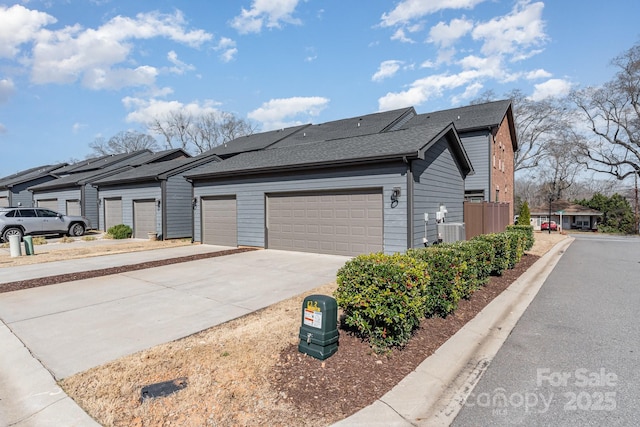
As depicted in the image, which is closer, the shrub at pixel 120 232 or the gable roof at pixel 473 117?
the shrub at pixel 120 232

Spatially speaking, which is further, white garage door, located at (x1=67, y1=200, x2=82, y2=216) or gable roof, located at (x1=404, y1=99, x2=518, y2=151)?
white garage door, located at (x1=67, y1=200, x2=82, y2=216)

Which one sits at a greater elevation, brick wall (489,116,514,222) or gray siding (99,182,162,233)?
brick wall (489,116,514,222)

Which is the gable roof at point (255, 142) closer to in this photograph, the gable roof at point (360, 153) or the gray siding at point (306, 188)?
the gray siding at point (306, 188)

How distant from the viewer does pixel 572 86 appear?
3341 centimetres

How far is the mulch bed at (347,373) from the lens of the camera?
107 inches

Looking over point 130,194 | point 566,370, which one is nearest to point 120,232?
point 130,194

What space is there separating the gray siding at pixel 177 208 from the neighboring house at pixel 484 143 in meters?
14.0

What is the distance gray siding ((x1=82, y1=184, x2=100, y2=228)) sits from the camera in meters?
20.8

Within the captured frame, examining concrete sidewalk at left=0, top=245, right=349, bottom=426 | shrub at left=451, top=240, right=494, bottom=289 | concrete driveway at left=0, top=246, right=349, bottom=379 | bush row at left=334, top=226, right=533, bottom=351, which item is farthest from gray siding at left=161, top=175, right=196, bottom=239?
bush row at left=334, top=226, right=533, bottom=351

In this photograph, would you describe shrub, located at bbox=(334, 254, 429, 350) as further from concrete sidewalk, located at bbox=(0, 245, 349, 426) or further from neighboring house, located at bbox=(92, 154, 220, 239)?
neighboring house, located at bbox=(92, 154, 220, 239)

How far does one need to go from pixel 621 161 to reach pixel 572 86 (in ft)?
32.3

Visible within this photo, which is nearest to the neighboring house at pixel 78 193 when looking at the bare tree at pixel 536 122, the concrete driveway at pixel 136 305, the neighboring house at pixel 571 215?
the concrete driveway at pixel 136 305

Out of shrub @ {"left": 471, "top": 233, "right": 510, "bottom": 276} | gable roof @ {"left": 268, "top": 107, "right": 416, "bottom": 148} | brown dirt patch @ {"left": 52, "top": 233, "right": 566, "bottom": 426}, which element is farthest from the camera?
gable roof @ {"left": 268, "top": 107, "right": 416, "bottom": 148}

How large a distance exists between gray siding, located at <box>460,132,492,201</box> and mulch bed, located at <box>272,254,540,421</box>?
52.1 feet
